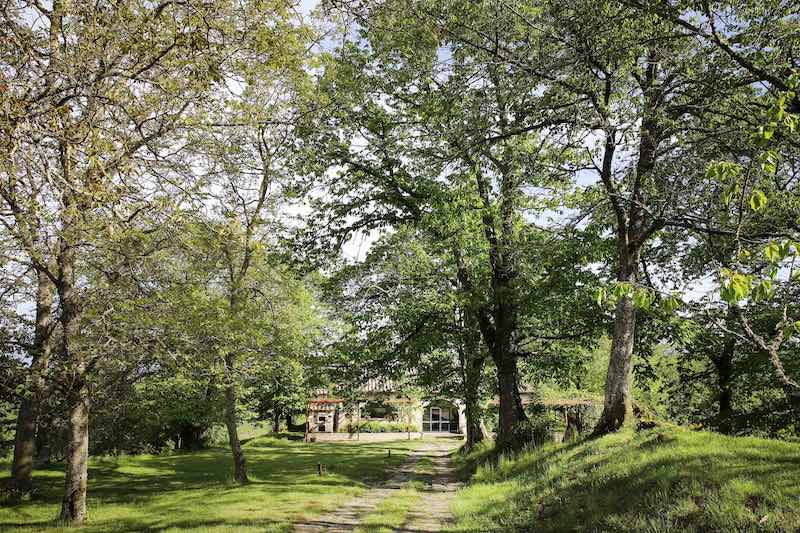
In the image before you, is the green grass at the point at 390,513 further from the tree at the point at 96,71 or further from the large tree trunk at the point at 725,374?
the large tree trunk at the point at 725,374

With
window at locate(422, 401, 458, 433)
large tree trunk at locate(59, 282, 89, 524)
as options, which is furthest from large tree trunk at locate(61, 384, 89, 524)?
window at locate(422, 401, 458, 433)

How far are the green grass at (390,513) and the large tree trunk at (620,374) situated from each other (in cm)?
503

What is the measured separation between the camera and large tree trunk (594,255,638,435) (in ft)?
41.9

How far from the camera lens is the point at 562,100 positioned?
11.2m

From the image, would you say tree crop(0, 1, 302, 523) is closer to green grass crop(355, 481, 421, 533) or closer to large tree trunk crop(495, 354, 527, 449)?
green grass crop(355, 481, 421, 533)

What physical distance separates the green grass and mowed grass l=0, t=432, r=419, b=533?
4.10 ft

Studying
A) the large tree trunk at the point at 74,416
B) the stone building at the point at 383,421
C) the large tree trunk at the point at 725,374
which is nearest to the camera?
the large tree trunk at the point at 74,416

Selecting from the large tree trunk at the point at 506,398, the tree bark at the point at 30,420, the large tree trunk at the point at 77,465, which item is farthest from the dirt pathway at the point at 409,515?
the tree bark at the point at 30,420

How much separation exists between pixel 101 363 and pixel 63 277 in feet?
7.83

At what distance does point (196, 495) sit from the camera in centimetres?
1532

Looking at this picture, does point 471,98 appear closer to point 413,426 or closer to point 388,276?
point 388,276

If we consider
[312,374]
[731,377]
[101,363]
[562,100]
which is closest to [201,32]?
[562,100]

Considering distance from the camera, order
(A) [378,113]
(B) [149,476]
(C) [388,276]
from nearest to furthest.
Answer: (A) [378,113] < (C) [388,276] < (B) [149,476]

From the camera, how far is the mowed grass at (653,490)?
6258 millimetres
